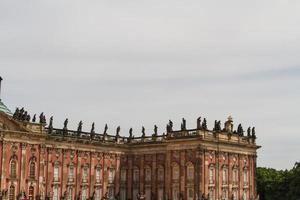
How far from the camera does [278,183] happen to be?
88250 millimetres

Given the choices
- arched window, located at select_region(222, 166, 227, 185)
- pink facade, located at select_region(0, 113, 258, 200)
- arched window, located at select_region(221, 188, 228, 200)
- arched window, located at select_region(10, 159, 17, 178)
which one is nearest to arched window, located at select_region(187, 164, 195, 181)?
pink facade, located at select_region(0, 113, 258, 200)

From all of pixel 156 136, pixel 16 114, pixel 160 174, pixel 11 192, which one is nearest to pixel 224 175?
pixel 160 174

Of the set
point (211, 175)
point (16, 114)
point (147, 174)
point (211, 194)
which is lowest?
point (211, 194)

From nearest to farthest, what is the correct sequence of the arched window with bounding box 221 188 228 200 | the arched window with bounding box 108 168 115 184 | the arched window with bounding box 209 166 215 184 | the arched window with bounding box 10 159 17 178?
the arched window with bounding box 10 159 17 178
the arched window with bounding box 209 166 215 184
the arched window with bounding box 221 188 228 200
the arched window with bounding box 108 168 115 184

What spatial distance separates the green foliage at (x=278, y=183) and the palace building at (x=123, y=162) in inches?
237

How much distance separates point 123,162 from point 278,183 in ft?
76.0

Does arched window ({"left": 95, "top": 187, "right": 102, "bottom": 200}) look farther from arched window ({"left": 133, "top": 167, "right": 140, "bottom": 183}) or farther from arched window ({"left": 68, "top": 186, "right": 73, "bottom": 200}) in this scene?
arched window ({"left": 133, "top": 167, "right": 140, "bottom": 183})

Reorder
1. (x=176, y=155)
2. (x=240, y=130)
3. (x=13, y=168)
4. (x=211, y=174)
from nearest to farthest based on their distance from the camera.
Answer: (x=13, y=168) < (x=211, y=174) < (x=176, y=155) < (x=240, y=130)

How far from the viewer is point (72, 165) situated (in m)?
74.3

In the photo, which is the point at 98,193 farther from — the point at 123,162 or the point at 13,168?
the point at 13,168

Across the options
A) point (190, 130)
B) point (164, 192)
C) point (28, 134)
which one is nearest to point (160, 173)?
point (164, 192)

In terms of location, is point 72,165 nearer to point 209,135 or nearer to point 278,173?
point 209,135

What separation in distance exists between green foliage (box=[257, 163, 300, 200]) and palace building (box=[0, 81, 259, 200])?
19.8 feet

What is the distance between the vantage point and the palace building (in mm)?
67812
